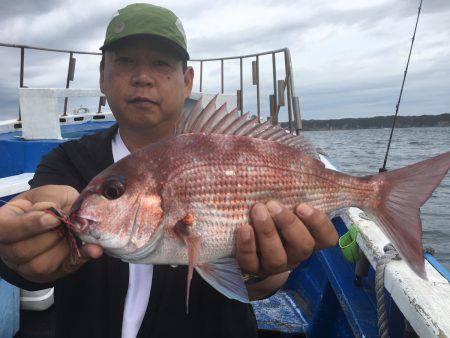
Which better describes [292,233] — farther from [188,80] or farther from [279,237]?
[188,80]

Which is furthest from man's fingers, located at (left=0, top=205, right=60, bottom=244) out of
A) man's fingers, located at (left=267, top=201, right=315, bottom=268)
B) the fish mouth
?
man's fingers, located at (left=267, top=201, right=315, bottom=268)

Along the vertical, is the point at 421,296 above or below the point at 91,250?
below

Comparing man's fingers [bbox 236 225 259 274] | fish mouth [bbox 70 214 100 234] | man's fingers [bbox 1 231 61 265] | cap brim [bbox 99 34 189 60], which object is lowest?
man's fingers [bbox 236 225 259 274]

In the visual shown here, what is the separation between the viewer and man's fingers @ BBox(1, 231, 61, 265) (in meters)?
1.48

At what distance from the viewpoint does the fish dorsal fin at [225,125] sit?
1.89 metres

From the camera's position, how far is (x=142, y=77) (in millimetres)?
2240

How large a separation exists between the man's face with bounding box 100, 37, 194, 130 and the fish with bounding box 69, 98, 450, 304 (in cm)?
49

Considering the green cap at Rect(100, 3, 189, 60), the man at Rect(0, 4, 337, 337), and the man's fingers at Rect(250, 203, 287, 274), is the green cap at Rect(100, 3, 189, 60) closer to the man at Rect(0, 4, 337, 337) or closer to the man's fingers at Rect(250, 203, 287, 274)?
the man at Rect(0, 4, 337, 337)

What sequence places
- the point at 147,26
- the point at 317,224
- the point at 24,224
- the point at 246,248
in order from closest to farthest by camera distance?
the point at 24,224 < the point at 246,248 < the point at 317,224 < the point at 147,26

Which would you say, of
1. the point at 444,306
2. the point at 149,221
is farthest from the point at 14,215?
the point at 444,306

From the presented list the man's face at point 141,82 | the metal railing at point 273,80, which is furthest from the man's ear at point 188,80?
the metal railing at point 273,80

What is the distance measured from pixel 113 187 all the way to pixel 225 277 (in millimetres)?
641

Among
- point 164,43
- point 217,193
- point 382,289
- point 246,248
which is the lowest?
point 382,289

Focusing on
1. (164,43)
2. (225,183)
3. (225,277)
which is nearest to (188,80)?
(164,43)
